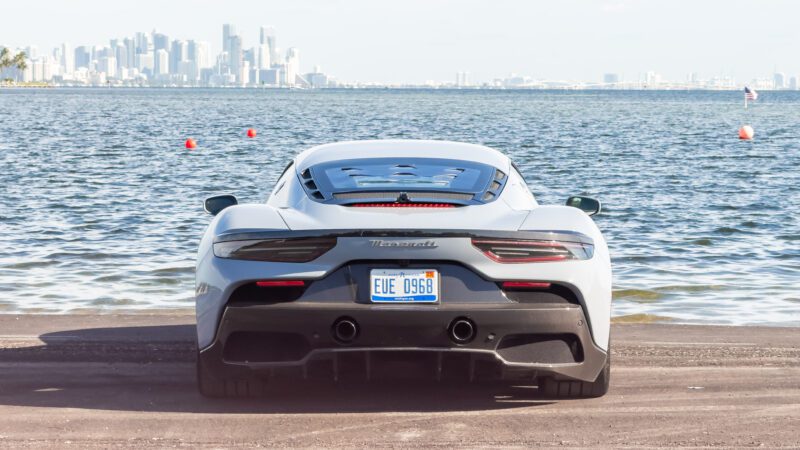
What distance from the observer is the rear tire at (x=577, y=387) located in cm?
643

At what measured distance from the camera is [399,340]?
5.86 meters

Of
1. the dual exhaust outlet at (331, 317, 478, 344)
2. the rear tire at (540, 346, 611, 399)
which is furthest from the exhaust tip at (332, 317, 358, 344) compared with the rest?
the rear tire at (540, 346, 611, 399)

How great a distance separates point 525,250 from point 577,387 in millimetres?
890

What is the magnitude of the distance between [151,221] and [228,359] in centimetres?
1311

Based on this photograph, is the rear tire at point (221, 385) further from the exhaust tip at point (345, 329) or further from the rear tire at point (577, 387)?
the rear tire at point (577, 387)

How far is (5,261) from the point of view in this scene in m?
14.2

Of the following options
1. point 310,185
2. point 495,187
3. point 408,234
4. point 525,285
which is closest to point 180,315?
point 310,185

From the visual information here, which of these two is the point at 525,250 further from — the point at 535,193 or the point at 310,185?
the point at 535,193

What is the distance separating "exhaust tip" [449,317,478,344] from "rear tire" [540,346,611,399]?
70cm

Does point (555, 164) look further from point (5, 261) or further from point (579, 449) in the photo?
point (579, 449)

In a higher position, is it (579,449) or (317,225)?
(317,225)

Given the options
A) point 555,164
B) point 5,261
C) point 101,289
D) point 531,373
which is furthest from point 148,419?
point 555,164

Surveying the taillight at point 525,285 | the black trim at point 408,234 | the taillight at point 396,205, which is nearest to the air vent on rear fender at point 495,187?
the taillight at point 396,205

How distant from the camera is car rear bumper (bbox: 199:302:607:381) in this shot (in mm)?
5844
